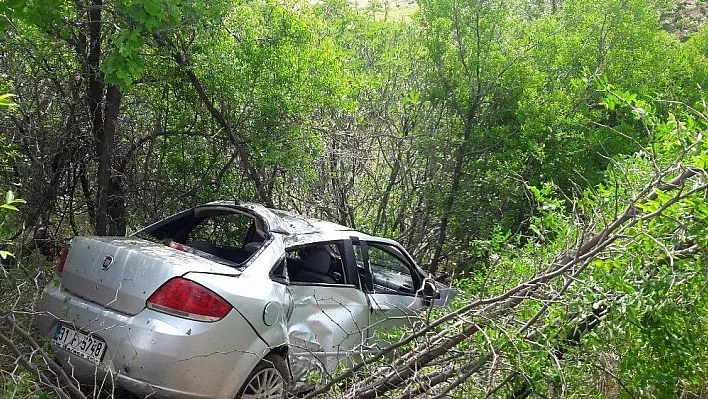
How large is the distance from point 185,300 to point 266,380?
869mm

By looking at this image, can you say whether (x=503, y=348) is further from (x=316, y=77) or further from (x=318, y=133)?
(x=318, y=133)

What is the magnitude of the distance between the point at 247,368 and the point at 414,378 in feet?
5.13

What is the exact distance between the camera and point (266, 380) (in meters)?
4.31

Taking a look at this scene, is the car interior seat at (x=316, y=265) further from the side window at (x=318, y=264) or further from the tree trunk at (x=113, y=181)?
the tree trunk at (x=113, y=181)

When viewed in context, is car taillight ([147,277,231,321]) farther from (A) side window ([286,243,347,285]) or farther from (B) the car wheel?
(A) side window ([286,243,347,285])

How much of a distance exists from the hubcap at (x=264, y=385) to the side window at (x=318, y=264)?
908mm

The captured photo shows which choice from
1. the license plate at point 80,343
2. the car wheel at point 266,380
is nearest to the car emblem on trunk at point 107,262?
the license plate at point 80,343

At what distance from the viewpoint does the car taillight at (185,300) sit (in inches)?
154

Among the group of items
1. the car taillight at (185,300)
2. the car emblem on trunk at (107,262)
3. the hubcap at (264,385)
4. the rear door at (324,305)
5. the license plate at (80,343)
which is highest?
the car emblem on trunk at (107,262)

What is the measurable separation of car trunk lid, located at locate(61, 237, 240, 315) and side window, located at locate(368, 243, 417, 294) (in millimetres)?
1939

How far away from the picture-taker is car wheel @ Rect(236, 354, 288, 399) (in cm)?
421

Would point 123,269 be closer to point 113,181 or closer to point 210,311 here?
point 210,311

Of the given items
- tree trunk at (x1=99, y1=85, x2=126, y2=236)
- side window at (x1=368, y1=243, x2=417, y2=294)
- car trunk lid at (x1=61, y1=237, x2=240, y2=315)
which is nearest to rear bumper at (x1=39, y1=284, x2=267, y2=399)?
car trunk lid at (x1=61, y1=237, x2=240, y2=315)

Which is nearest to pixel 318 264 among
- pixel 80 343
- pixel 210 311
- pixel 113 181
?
pixel 210 311
